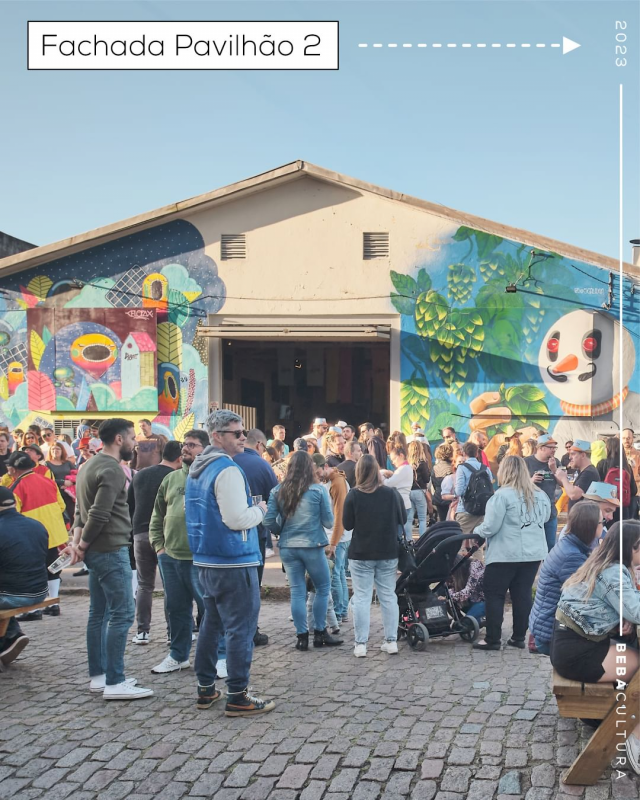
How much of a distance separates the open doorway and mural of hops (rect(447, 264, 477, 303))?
4019 millimetres

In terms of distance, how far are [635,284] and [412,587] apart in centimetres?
1287

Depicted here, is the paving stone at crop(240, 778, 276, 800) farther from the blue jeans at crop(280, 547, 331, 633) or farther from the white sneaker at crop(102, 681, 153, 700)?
the blue jeans at crop(280, 547, 331, 633)

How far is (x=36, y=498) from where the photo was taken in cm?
853

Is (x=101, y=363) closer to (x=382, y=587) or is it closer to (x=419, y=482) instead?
(x=419, y=482)

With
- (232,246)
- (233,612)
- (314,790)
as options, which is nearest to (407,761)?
(314,790)

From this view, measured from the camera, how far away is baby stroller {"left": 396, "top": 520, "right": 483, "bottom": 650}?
7.66 metres

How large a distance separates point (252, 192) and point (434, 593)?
13.6 meters

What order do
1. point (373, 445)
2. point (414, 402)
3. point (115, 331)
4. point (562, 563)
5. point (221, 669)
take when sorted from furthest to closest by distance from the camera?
1. point (115, 331)
2. point (414, 402)
3. point (373, 445)
4. point (221, 669)
5. point (562, 563)

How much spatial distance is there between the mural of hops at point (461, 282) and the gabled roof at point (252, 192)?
39.3 inches

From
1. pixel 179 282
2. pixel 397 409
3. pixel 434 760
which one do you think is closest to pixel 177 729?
pixel 434 760

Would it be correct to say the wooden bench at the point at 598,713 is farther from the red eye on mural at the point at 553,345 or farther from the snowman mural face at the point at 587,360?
the red eye on mural at the point at 553,345

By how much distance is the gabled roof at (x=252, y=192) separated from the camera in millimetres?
18719

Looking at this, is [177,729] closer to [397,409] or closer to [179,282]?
[397,409]

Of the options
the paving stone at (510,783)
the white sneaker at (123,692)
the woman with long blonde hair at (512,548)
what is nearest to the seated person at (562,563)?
the paving stone at (510,783)
